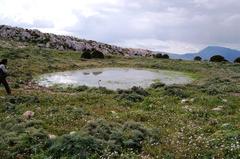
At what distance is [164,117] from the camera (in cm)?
2453

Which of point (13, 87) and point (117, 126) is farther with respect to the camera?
point (13, 87)

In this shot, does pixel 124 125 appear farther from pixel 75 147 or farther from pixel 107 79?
pixel 107 79

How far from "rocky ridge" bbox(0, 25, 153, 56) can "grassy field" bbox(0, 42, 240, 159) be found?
58972 mm

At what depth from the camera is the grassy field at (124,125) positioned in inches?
682

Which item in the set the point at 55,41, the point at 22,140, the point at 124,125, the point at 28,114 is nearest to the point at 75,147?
the point at 22,140

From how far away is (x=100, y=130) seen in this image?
63.7 feet

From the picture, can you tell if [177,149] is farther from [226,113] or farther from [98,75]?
[98,75]

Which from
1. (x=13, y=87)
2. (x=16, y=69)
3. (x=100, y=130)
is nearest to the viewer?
(x=100, y=130)

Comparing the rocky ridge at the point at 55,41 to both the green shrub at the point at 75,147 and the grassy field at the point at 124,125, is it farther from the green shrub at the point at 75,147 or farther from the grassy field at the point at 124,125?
the green shrub at the point at 75,147

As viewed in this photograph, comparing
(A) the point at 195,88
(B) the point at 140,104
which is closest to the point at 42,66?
(A) the point at 195,88

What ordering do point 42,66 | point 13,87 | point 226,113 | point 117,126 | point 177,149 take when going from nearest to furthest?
point 177,149, point 117,126, point 226,113, point 13,87, point 42,66

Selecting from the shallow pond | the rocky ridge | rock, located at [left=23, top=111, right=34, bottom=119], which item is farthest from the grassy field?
the rocky ridge

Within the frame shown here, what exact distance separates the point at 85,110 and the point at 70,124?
3.99 meters

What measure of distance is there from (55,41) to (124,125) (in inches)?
3157
